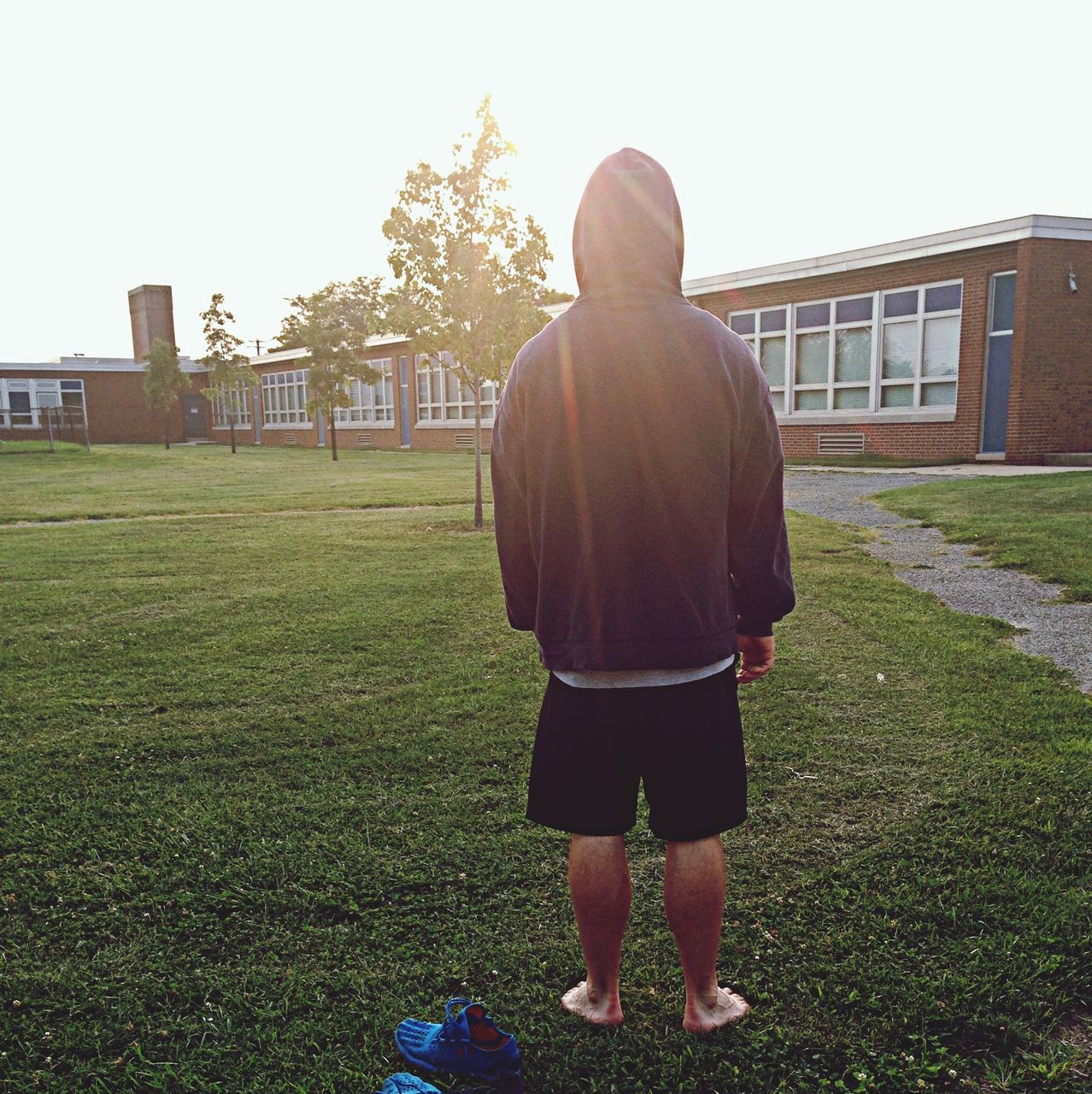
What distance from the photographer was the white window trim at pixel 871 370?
19.4 meters

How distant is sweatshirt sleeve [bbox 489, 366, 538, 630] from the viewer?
205 centimetres

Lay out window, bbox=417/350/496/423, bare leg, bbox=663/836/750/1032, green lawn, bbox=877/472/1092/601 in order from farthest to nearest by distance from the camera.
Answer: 1. window, bbox=417/350/496/423
2. green lawn, bbox=877/472/1092/601
3. bare leg, bbox=663/836/750/1032

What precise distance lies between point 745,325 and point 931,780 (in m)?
21.3

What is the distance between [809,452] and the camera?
22.3 m

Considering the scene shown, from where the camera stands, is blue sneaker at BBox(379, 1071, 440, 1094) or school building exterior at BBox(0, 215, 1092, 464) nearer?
blue sneaker at BBox(379, 1071, 440, 1094)

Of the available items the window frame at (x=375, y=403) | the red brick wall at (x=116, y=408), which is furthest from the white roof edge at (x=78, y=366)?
the window frame at (x=375, y=403)

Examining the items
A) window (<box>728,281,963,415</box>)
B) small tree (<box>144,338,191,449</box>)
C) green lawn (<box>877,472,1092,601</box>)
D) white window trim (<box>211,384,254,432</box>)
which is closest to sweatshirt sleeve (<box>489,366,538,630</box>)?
green lawn (<box>877,472,1092,601</box>)

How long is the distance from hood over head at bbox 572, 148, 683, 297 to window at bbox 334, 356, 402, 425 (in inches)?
1364

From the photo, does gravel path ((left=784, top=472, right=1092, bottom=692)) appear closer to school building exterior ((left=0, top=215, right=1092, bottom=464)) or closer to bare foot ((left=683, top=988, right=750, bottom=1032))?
bare foot ((left=683, top=988, right=750, bottom=1032))

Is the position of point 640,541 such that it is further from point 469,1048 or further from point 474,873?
point 474,873

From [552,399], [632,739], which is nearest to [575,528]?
[552,399]

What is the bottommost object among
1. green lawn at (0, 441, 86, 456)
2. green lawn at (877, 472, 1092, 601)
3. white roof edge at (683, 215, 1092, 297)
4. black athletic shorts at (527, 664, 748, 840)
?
green lawn at (877, 472, 1092, 601)

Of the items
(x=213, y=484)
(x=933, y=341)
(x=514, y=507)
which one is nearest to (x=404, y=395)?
(x=213, y=484)

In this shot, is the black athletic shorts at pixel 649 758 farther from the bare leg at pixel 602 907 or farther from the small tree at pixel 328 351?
the small tree at pixel 328 351
